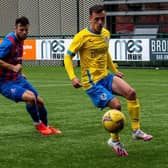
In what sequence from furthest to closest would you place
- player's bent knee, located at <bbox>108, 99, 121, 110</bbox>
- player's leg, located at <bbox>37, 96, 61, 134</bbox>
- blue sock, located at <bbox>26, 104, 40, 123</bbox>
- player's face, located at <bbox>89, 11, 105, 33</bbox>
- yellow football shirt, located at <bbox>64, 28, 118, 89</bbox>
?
player's leg, located at <bbox>37, 96, 61, 134</bbox> → blue sock, located at <bbox>26, 104, 40, 123</bbox> → yellow football shirt, located at <bbox>64, 28, 118, 89</bbox> → player's face, located at <bbox>89, 11, 105, 33</bbox> → player's bent knee, located at <bbox>108, 99, 121, 110</bbox>

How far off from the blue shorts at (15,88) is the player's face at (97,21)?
5.36 ft

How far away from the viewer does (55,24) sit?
32.0 metres

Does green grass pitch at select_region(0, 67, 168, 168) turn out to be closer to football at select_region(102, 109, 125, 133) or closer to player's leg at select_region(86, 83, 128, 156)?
player's leg at select_region(86, 83, 128, 156)

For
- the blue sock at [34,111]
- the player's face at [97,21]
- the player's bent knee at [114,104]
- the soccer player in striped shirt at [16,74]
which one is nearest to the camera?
the player's bent knee at [114,104]

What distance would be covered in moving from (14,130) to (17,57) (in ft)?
4.28

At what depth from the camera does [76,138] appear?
9578mm

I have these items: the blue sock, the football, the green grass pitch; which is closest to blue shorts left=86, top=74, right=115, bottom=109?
the football

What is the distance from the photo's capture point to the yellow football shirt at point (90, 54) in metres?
8.77

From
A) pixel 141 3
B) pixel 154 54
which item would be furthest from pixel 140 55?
pixel 141 3

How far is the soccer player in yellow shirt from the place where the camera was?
28.3 ft

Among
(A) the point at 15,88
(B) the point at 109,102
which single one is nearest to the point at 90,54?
(B) the point at 109,102

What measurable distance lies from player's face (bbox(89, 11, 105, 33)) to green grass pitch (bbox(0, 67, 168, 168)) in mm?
1563

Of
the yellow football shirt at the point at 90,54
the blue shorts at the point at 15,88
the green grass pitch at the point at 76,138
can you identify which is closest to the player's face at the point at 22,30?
the blue shorts at the point at 15,88

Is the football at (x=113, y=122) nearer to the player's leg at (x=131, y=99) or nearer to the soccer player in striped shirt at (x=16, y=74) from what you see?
the player's leg at (x=131, y=99)
